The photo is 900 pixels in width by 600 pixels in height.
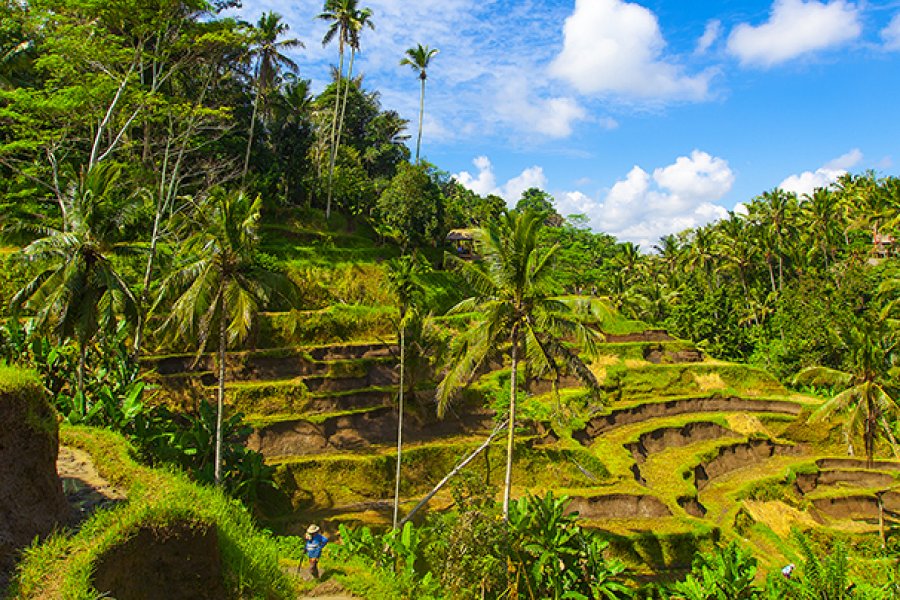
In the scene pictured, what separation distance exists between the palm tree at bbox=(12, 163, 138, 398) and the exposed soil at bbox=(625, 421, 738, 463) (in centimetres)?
2387

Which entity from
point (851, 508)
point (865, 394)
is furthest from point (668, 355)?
point (865, 394)

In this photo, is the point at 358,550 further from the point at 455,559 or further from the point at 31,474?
the point at 31,474

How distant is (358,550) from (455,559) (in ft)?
13.2

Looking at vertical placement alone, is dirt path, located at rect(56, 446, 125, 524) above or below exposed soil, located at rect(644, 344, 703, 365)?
below

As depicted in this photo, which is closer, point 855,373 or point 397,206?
point 855,373

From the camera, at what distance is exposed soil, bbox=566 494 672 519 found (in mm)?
20203

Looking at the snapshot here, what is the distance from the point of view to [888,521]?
2461 centimetres

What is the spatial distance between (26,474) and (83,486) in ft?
5.85

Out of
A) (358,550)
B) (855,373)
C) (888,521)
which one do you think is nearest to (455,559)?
(358,550)

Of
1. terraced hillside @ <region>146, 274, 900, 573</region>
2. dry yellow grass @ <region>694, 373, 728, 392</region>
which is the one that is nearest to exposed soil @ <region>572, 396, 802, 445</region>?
terraced hillside @ <region>146, 274, 900, 573</region>

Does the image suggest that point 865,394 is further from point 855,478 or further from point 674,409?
point 674,409

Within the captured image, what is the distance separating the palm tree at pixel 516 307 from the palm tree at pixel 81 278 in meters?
10.5

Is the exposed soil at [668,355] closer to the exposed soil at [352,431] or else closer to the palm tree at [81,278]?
the exposed soil at [352,431]

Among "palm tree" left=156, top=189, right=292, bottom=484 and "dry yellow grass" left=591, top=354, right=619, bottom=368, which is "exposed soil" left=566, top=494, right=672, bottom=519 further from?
"dry yellow grass" left=591, top=354, right=619, bottom=368
